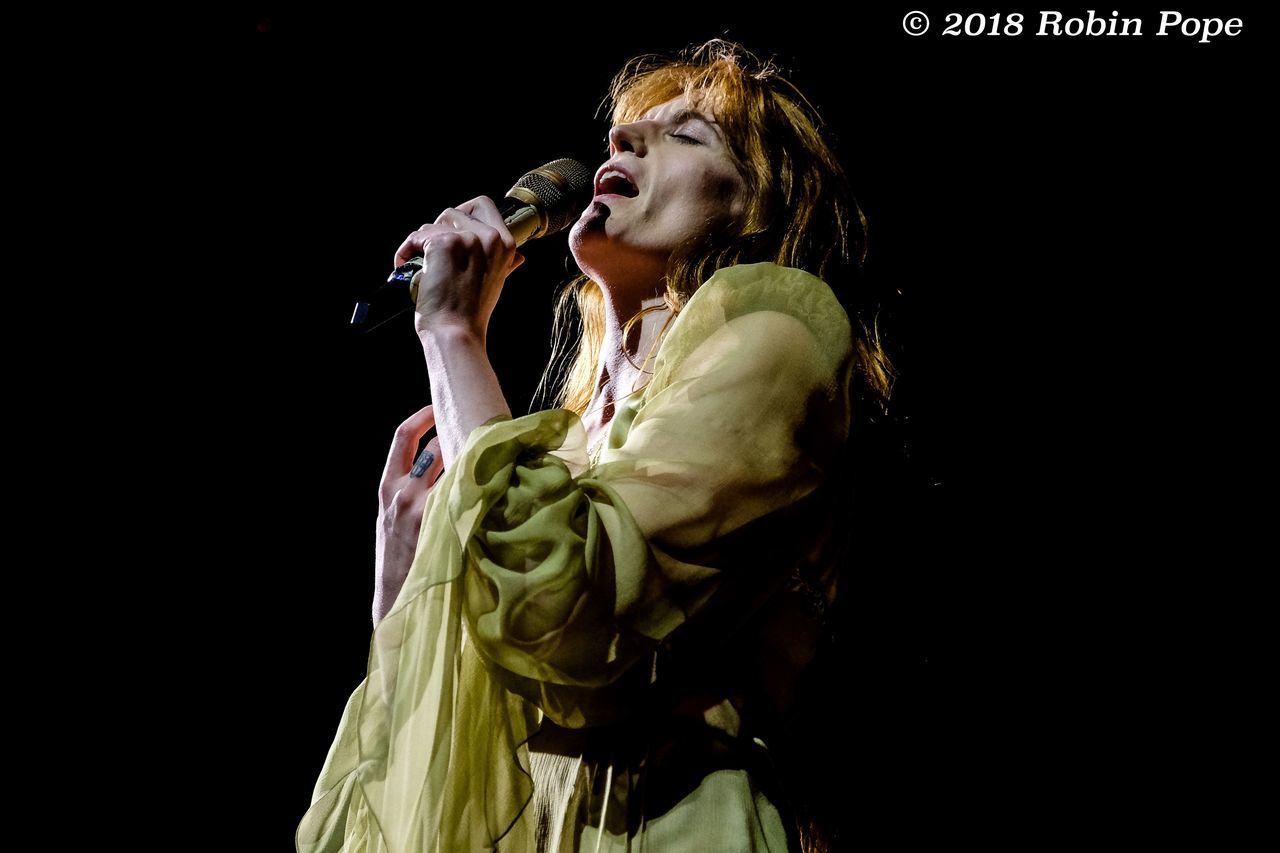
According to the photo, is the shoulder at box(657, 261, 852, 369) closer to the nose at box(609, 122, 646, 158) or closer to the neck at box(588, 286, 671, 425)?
the neck at box(588, 286, 671, 425)

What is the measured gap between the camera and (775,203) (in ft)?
4.60

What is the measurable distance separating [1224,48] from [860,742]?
122cm

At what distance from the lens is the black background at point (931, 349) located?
66.2 inches

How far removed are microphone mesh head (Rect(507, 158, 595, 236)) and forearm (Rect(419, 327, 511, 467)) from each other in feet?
0.90

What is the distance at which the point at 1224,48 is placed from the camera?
1.81 m

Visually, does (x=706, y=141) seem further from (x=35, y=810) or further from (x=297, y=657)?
(x=35, y=810)

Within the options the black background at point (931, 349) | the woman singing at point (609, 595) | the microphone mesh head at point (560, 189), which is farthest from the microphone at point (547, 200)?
the black background at point (931, 349)

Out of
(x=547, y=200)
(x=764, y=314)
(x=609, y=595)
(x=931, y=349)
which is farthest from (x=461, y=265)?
(x=931, y=349)

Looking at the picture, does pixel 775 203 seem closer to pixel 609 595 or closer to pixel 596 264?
pixel 596 264

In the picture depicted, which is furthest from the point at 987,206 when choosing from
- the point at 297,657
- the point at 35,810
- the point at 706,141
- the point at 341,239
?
the point at 35,810

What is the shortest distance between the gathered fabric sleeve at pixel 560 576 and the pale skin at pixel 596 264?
24 cm

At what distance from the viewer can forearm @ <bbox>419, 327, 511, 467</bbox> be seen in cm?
109

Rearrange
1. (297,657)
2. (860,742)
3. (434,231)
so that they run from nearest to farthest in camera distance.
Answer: (434,231)
(860,742)
(297,657)

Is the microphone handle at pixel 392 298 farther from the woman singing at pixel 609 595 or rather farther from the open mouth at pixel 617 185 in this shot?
the open mouth at pixel 617 185
